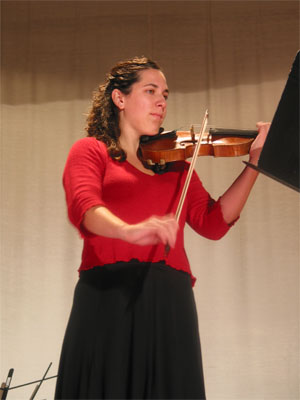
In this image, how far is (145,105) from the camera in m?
1.36

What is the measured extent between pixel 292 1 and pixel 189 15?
0.64 meters

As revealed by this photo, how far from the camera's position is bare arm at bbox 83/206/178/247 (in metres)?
0.89

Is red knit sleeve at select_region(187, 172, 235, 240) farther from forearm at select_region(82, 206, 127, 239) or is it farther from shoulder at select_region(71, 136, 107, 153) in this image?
forearm at select_region(82, 206, 127, 239)

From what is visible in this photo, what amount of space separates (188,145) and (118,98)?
0.23 metres

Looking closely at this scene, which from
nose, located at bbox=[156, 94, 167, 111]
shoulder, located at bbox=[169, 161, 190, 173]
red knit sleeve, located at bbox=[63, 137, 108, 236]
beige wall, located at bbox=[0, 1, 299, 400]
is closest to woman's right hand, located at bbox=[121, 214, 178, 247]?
red knit sleeve, located at bbox=[63, 137, 108, 236]

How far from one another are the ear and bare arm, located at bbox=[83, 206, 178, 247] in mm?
456

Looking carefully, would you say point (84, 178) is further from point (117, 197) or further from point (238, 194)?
point (238, 194)

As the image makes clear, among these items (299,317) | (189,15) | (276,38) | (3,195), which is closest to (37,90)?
(3,195)

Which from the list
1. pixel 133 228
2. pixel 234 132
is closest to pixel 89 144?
pixel 133 228

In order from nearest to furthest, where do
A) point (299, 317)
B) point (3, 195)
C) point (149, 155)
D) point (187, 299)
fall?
point (187, 299) → point (149, 155) → point (299, 317) → point (3, 195)

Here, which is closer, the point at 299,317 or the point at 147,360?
the point at 147,360

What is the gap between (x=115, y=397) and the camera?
102cm

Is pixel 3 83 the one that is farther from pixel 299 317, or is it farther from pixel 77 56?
pixel 299 317

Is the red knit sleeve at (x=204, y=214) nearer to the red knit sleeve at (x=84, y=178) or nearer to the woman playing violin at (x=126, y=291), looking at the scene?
the woman playing violin at (x=126, y=291)
